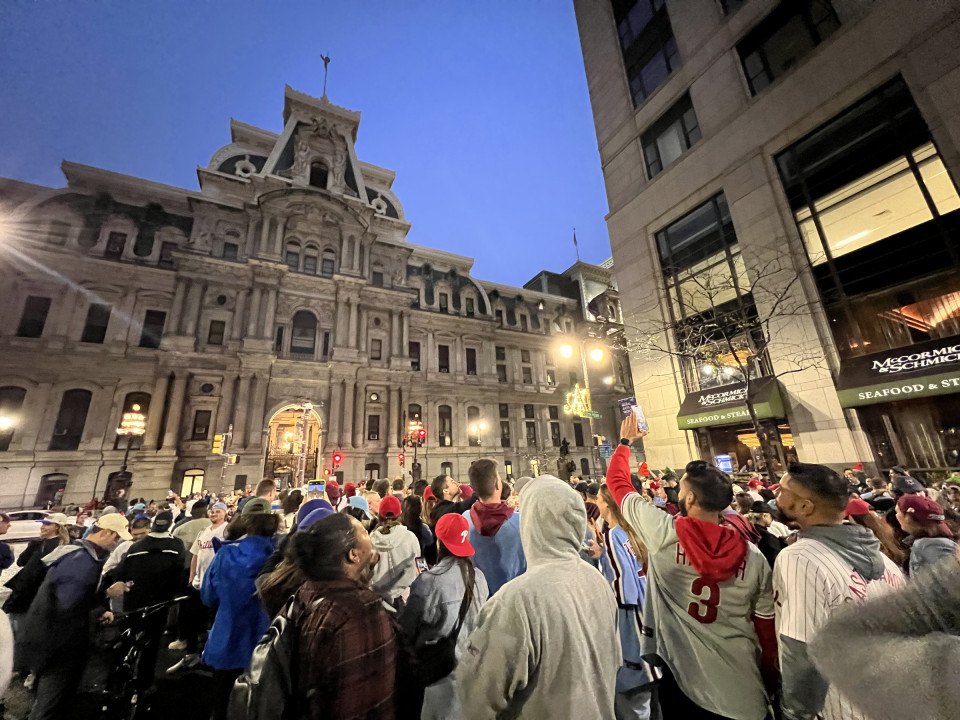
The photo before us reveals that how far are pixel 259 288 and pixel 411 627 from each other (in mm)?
28497

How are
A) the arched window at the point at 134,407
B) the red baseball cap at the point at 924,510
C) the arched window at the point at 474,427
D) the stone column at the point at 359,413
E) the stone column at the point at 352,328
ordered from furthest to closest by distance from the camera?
the arched window at the point at 474,427
the stone column at the point at 352,328
the stone column at the point at 359,413
the arched window at the point at 134,407
the red baseball cap at the point at 924,510

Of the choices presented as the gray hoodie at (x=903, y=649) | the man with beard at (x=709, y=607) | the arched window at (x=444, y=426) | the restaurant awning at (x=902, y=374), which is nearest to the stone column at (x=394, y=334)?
the arched window at (x=444, y=426)

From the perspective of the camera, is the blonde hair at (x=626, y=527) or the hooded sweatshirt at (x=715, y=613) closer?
the hooded sweatshirt at (x=715, y=613)

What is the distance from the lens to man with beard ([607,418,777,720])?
7.47 ft

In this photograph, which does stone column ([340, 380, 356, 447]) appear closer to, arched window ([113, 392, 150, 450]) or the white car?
arched window ([113, 392, 150, 450])

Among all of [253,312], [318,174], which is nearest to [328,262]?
[253,312]

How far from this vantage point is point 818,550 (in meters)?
1.94

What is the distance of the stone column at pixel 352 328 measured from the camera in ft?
90.0

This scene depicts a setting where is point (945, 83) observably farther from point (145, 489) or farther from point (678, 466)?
point (145, 489)

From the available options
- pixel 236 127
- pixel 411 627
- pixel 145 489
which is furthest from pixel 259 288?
pixel 411 627

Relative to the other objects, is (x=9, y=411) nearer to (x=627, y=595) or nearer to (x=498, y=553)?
(x=498, y=553)

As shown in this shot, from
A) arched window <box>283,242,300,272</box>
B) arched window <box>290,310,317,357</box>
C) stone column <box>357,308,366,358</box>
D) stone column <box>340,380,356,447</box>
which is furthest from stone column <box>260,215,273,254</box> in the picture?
stone column <box>340,380,356,447</box>

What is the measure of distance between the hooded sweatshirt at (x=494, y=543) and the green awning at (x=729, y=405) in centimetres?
1155

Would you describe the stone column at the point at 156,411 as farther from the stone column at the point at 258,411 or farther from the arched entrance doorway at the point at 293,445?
the arched entrance doorway at the point at 293,445
